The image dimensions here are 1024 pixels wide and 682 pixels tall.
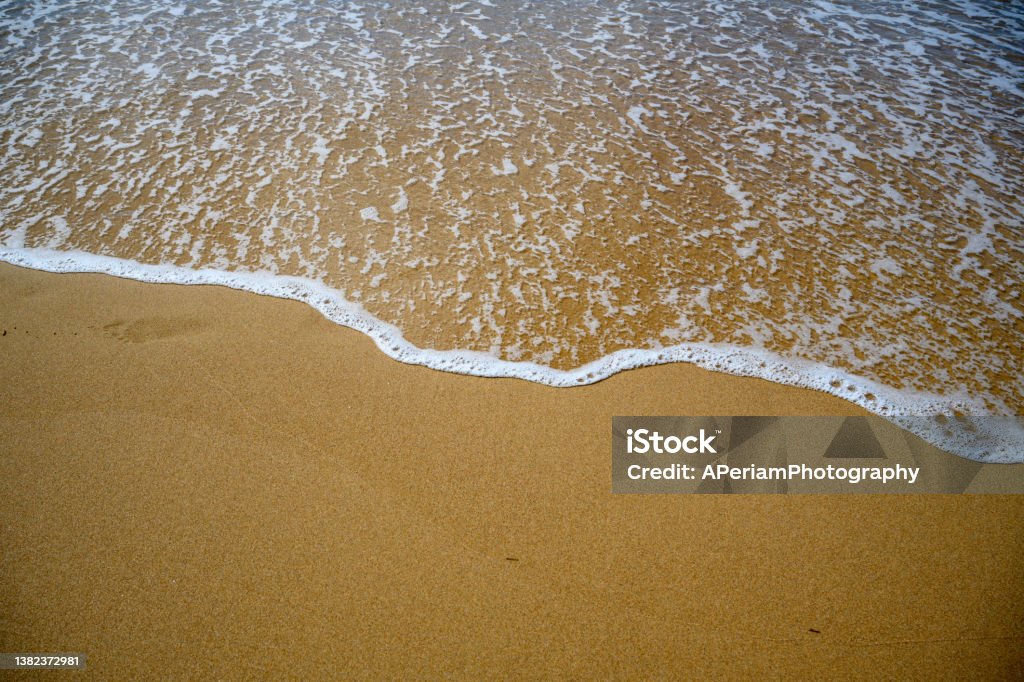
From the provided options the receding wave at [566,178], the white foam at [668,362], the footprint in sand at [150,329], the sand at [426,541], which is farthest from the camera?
the receding wave at [566,178]

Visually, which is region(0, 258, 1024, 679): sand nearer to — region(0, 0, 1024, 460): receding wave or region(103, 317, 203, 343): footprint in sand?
region(103, 317, 203, 343): footprint in sand

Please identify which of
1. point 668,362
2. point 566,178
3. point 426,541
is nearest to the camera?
point 426,541

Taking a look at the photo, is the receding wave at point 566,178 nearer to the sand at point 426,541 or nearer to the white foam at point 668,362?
the white foam at point 668,362

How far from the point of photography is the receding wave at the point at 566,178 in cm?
291

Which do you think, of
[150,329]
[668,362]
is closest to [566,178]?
[668,362]

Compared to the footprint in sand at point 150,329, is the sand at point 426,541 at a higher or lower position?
lower

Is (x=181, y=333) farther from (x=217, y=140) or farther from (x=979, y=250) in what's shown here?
(x=979, y=250)

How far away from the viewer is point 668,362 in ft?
9.05

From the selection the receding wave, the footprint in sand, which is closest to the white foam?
the receding wave

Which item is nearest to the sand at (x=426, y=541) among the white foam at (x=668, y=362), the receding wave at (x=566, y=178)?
the white foam at (x=668, y=362)

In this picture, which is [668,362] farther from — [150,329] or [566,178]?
[150,329]

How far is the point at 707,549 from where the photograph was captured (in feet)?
6.75

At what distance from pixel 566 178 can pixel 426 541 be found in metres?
2.48

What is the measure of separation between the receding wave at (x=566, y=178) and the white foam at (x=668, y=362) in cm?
1
